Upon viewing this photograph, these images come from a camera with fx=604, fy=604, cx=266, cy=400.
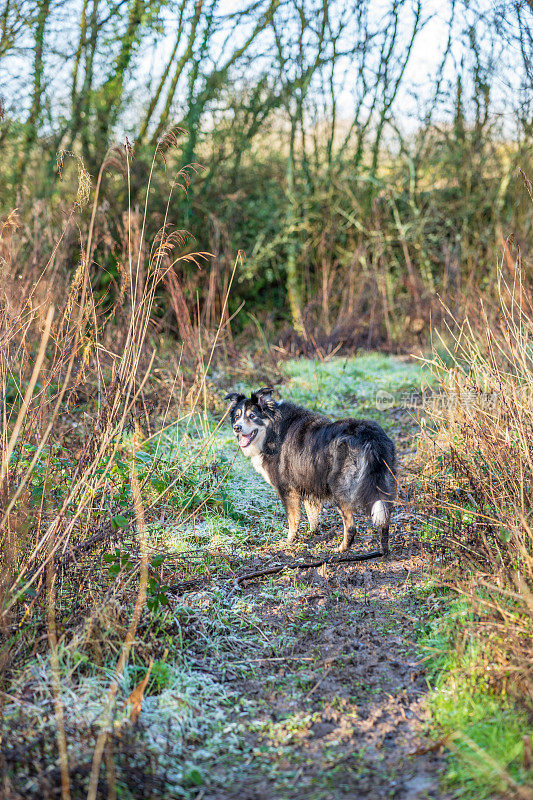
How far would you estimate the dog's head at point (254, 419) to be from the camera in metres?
5.31

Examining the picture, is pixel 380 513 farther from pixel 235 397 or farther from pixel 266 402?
pixel 235 397

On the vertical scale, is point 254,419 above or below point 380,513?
above

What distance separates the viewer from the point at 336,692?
3055 mm

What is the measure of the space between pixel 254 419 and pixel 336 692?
8.72ft

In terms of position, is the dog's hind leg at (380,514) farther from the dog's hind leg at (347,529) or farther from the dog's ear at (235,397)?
the dog's ear at (235,397)

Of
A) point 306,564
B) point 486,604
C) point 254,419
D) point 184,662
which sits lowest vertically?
point 184,662

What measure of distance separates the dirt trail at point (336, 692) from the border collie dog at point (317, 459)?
49 cm

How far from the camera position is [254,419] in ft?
17.5

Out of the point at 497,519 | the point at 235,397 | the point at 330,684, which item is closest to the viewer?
the point at 330,684

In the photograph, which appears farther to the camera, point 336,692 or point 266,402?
point 266,402

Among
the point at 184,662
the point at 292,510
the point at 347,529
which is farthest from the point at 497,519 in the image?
the point at 184,662

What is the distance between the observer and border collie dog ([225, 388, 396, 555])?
171 inches

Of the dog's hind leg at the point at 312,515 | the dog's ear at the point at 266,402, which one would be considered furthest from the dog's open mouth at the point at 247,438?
the dog's hind leg at the point at 312,515

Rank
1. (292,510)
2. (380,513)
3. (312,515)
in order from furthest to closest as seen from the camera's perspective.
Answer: (312,515) < (292,510) < (380,513)
